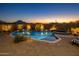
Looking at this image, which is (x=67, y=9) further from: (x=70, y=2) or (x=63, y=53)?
(x=63, y=53)

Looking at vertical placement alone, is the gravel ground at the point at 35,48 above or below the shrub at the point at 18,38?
below

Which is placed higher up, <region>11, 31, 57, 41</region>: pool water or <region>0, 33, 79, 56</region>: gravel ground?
<region>11, 31, 57, 41</region>: pool water

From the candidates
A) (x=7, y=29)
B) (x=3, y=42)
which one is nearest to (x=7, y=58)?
(x=3, y=42)

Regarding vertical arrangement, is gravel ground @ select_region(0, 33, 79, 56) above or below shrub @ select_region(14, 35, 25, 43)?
below

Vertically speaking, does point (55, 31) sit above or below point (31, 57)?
above

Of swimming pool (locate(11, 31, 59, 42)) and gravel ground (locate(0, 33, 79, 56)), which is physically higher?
A: swimming pool (locate(11, 31, 59, 42))

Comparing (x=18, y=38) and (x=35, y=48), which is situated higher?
(x=18, y=38)

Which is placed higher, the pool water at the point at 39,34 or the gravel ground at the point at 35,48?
the pool water at the point at 39,34

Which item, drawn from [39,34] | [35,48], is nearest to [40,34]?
[39,34]

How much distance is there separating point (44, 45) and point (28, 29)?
0.29 m

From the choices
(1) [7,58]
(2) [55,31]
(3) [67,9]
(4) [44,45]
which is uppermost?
(3) [67,9]

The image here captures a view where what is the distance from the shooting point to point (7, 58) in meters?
2.59

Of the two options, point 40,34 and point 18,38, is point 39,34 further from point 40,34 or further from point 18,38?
point 18,38

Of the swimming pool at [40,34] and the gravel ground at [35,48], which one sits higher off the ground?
the swimming pool at [40,34]
